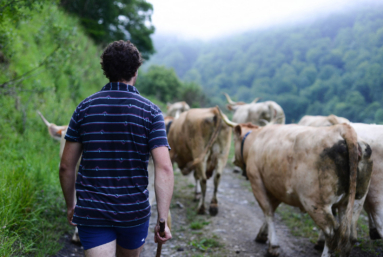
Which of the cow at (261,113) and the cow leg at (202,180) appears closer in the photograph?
the cow leg at (202,180)

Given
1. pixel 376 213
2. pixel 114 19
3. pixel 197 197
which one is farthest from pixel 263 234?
pixel 114 19

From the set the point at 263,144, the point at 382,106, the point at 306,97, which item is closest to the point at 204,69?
the point at 306,97

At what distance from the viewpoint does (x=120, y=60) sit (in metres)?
1.84

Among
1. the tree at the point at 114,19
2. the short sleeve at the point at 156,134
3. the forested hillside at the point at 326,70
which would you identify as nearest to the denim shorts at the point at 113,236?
the short sleeve at the point at 156,134

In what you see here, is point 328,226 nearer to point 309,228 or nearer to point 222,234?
point 309,228

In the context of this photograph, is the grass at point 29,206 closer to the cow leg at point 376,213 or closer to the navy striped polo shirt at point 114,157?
the navy striped polo shirt at point 114,157

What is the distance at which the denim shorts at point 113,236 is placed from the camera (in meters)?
1.71

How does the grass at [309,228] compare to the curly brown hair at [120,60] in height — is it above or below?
below

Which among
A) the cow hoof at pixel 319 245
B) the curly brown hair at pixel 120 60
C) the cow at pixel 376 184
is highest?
the curly brown hair at pixel 120 60

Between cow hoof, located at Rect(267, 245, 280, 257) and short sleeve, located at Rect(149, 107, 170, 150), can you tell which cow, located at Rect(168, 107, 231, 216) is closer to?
cow hoof, located at Rect(267, 245, 280, 257)

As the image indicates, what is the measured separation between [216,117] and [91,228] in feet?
13.2

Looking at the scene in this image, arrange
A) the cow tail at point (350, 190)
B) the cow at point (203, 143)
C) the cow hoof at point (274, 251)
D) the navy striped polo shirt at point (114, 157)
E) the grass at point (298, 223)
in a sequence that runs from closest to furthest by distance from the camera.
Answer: the navy striped polo shirt at point (114, 157)
the cow tail at point (350, 190)
the cow hoof at point (274, 251)
the grass at point (298, 223)
the cow at point (203, 143)

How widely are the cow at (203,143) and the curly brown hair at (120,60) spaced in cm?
354

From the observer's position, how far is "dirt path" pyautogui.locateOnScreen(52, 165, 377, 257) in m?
3.98
